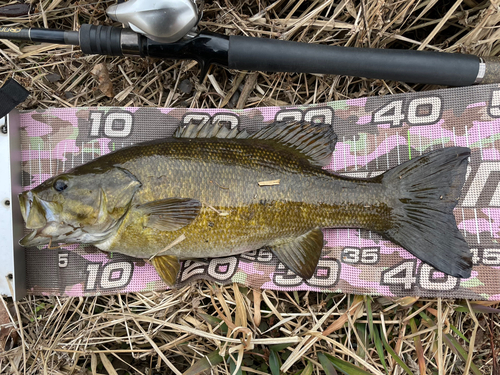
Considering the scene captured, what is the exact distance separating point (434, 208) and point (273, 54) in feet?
4.86

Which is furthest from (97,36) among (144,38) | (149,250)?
(149,250)

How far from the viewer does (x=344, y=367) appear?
2275 mm

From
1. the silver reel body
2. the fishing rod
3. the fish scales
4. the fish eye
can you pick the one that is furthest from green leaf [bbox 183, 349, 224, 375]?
the silver reel body

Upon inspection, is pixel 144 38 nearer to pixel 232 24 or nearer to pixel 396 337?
pixel 232 24

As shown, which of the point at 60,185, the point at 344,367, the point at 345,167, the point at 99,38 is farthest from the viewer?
the point at 345,167

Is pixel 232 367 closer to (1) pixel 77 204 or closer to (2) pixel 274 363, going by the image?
(2) pixel 274 363

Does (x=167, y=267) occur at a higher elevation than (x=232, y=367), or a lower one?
higher

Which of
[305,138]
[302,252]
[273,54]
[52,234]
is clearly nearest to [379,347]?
[302,252]

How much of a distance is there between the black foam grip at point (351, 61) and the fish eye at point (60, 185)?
132 cm

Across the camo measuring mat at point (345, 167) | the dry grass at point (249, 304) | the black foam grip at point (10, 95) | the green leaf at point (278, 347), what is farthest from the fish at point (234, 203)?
the black foam grip at point (10, 95)

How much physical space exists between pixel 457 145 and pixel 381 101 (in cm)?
63

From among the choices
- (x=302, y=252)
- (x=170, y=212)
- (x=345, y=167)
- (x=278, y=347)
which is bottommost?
(x=278, y=347)

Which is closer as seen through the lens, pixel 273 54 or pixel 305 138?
pixel 273 54

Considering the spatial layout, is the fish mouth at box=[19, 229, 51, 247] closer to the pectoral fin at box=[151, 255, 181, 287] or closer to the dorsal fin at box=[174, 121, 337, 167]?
the pectoral fin at box=[151, 255, 181, 287]
